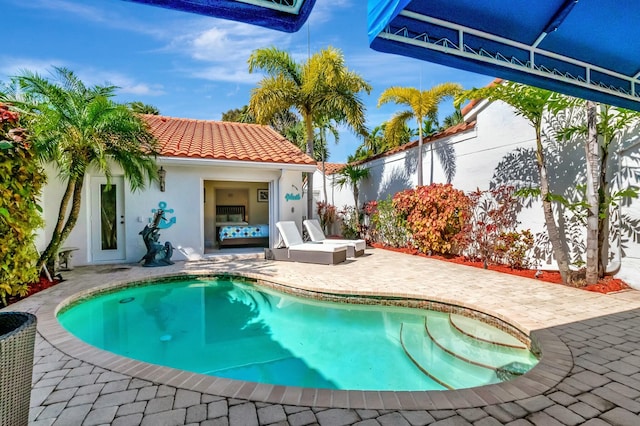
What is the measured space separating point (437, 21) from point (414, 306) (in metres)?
6.16

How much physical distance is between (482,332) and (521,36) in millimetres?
5015

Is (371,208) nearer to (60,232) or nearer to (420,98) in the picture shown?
(420,98)

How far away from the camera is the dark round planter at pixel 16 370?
2471 mm

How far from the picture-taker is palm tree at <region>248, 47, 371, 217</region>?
53.6ft

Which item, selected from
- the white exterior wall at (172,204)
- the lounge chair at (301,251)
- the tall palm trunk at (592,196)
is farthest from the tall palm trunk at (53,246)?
the tall palm trunk at (592,196)

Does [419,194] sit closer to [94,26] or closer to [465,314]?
[465,314]

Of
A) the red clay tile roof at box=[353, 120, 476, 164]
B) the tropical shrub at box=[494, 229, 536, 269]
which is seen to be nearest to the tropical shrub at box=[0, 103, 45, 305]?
the tropical shrub at box=[494, 229, 536, 269]

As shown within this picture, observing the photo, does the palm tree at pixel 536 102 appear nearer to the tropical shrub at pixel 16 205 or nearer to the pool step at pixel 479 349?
the pool step at pixel 479 349

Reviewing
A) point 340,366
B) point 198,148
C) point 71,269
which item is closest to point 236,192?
point 198,148

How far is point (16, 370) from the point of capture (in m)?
2.57

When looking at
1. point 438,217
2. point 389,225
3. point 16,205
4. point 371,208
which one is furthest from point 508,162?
point 16,205

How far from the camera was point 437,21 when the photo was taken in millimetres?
3768

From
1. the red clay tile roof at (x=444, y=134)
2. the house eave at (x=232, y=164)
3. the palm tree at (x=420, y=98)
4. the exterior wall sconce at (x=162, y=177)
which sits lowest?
the exterior wall sconce at (x=162, y=177)

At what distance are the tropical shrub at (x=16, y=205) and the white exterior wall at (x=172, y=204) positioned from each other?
4.86 m
